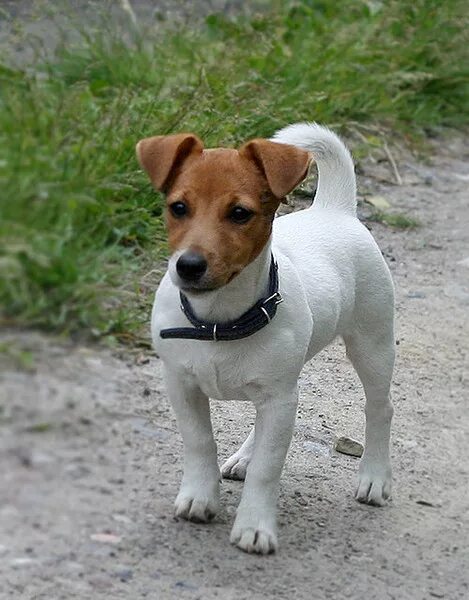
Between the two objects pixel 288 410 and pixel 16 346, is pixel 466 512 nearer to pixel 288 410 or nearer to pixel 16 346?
pixel 288 410

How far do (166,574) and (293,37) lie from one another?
553 centimetres

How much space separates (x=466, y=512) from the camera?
475 cm

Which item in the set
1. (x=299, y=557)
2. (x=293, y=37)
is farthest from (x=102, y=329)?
(x=293, y=37)

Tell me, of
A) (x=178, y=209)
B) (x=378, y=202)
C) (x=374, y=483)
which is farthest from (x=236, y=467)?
(x=378, y=202)

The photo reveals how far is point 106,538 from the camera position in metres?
3.76

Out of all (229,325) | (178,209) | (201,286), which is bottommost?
(229,325)

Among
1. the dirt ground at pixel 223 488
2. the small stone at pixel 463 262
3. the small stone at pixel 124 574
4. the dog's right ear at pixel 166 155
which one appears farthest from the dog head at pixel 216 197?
the small stone at pixel 463 262

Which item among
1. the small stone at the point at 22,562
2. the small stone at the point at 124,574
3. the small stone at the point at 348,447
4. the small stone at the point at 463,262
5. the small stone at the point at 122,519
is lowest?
the small stone at the point at 463,262

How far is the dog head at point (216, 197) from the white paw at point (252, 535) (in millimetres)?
Result: 755

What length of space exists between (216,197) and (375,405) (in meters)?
1.22

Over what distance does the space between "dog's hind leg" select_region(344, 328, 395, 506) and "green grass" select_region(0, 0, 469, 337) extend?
2.69 feet

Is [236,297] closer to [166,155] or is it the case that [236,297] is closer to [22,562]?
[166,155]

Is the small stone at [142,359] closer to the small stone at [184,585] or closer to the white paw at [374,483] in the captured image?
the white paw at [374,483]

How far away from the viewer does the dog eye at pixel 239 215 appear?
382 centimetres
